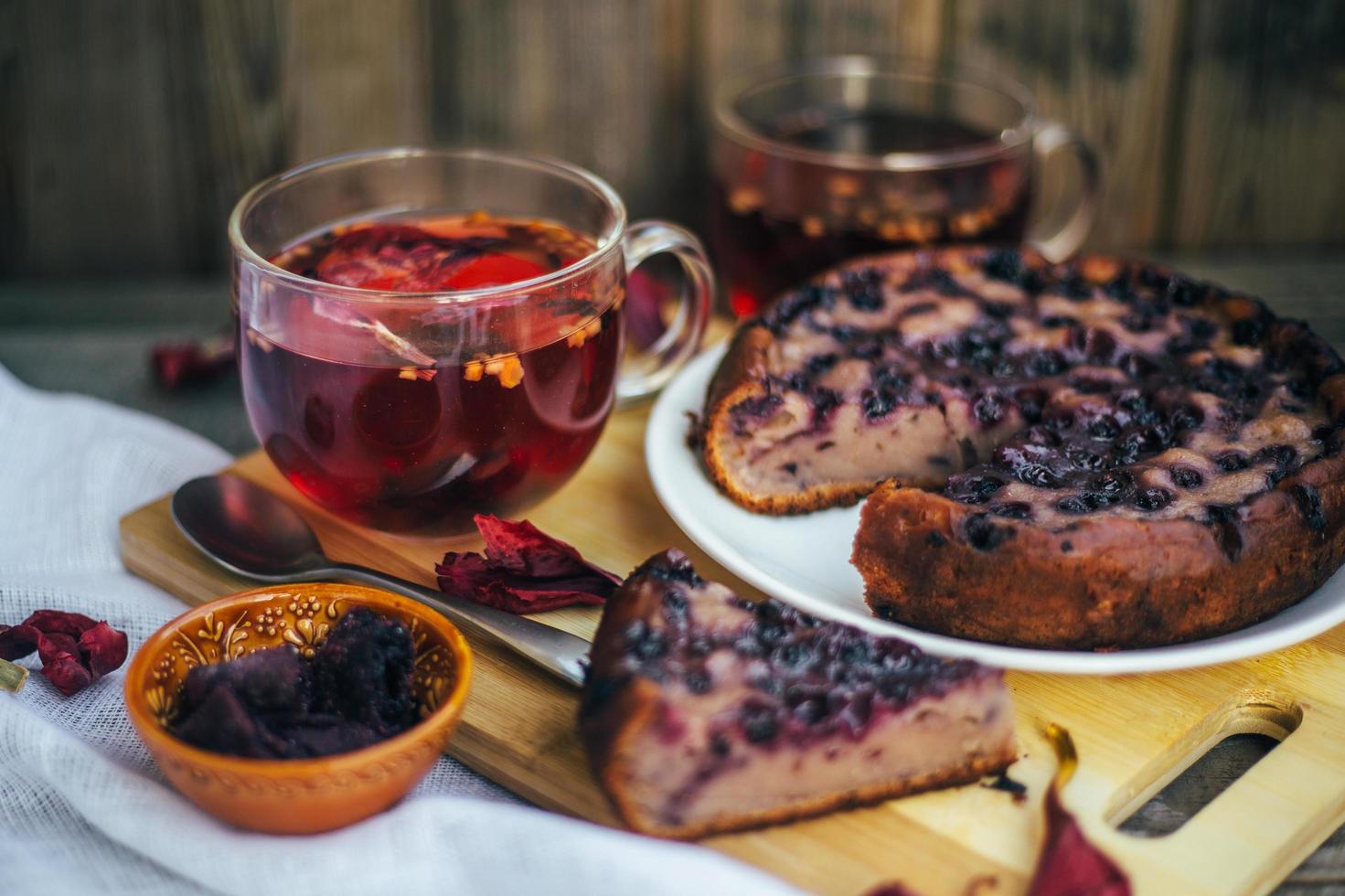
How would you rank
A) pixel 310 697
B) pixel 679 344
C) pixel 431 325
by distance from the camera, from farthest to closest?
pixel 679 344 < pixel 431 325 < pixel 310 697

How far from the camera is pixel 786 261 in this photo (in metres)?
3.89

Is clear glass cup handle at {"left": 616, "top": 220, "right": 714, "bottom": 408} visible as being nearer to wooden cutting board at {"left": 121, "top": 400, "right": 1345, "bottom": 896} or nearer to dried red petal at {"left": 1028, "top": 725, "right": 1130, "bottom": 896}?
wooden cutting board at {"left": 121, "top": 400, "right": 1345, "bottom": 896}

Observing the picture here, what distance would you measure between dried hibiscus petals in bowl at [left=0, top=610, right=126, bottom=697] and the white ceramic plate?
3.77 ft

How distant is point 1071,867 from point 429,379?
4.73 feet

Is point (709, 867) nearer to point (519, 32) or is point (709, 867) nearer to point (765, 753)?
point (765, 753)

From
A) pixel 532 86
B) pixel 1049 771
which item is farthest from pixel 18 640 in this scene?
pixel 532 86

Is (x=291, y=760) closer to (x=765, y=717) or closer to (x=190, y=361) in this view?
(x=765, y=717)

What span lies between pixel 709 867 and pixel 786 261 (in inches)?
87.1

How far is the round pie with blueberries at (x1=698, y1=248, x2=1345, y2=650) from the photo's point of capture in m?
2.48

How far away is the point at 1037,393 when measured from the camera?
3.11 m

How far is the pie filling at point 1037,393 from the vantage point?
8.89 feet

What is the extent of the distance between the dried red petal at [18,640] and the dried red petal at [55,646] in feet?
0.06

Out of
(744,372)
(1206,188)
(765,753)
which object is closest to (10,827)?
(765,753)

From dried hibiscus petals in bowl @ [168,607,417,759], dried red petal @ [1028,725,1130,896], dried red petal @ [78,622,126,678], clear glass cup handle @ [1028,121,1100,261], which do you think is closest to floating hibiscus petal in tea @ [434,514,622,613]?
dried hibiscus petals in bowl @ [168,607,417,759]
